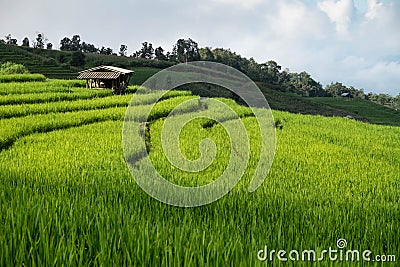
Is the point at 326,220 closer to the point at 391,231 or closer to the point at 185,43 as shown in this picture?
the point at 391,231

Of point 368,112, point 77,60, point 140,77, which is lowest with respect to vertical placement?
point 368,112

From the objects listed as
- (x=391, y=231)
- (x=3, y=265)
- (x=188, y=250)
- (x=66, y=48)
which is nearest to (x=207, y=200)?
(x=391, y=231)

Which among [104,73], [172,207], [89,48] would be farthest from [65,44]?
[172,207]

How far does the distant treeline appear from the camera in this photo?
176 ft

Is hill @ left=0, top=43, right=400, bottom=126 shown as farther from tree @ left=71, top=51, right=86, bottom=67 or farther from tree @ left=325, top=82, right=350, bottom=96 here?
tree @ left=325, top=82, right=350, bottom=96

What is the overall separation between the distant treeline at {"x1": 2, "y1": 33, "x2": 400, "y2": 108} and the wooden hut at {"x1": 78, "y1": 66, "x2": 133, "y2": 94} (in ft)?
87.6

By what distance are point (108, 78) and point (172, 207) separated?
48.5 feet

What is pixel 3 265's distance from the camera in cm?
144

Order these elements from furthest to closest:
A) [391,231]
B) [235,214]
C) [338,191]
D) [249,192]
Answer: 1. [338,191]
2. [249,192]
3. [235,214]
4. [391,231]

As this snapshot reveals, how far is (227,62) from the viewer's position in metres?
53.5

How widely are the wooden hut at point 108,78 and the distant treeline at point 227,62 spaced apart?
26708 mm

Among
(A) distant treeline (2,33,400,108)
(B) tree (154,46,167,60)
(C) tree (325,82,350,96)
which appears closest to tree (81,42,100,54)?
(A) distant treeline (2,33,400,108)

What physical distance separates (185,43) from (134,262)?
5745 cm

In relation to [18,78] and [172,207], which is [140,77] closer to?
[18,78]
